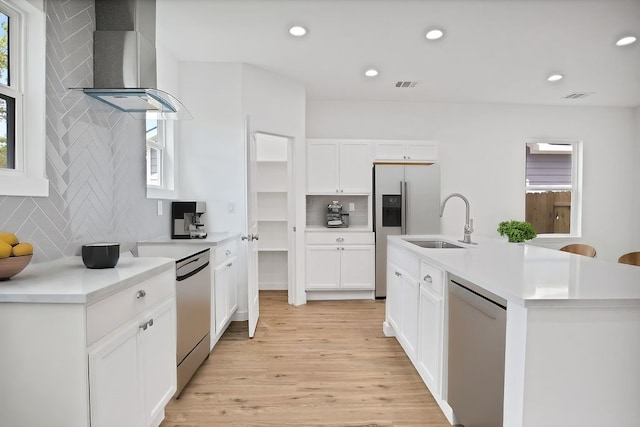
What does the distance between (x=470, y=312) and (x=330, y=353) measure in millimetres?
1540

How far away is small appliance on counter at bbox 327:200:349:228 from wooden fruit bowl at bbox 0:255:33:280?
137 inches

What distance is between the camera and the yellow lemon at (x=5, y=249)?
1253mm

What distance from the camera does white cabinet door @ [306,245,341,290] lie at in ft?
14.3

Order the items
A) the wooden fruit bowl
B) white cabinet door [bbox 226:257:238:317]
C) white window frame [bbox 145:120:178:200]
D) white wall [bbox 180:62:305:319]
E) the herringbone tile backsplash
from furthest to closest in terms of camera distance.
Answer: white wall [bbox 180:62:305:319] → white window frame [bbox 145:120:178:200] → white cabinet door [bbox 226:257:238:317] → the herringbone tile backsplash → the wooden fruit bowl

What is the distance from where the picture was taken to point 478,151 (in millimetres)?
5148

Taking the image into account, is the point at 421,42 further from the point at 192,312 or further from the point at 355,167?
the point at 192,312

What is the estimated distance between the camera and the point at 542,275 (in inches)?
61.1

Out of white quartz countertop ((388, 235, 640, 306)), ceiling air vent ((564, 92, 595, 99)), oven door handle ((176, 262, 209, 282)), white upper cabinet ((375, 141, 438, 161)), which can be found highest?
ceiling air vent ((564, 92, 595, 99))

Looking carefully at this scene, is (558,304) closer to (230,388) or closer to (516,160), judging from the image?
(230,388)

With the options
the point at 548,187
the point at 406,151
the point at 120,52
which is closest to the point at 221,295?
the point at 120,52

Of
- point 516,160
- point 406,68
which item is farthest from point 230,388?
point 516,160

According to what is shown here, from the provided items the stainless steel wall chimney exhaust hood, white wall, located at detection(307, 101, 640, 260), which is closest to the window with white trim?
the stainless steel wall chimney exhaust hood

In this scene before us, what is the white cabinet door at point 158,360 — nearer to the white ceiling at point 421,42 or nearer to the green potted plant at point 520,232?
the white ceiling at point 421,42

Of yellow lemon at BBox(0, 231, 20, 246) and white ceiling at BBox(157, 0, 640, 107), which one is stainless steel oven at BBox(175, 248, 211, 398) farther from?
white ceiling at BBox(157, 0, 640, 107)
